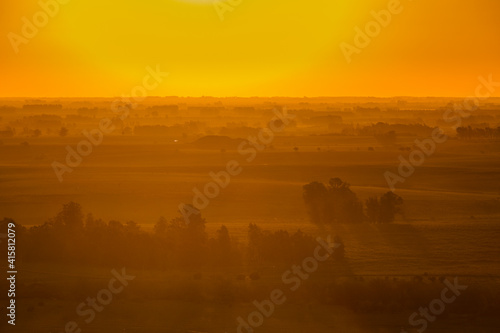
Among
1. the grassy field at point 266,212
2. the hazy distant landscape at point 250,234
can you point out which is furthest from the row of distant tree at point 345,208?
the grassy field at point 266,212

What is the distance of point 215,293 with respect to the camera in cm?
1881

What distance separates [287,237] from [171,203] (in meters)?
8.90

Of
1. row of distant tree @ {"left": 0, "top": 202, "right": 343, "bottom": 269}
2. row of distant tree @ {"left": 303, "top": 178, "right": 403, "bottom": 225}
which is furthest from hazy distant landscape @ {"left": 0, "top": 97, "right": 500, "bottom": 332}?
row of distant tree @ {"left": 303, "top": 178, "right": 403, "bottom": 225}

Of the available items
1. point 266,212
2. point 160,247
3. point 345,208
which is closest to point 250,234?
point 160,247

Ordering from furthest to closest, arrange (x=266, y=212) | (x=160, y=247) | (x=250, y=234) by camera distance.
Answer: (x=266, y=212), (x=250, y=234), (x=160, y=247)

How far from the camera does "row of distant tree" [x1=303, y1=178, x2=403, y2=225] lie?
26516mm

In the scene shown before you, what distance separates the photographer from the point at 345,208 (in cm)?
2688

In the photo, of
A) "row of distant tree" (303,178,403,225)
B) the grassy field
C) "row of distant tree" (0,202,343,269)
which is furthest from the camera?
"row of distant tree" (303,178,403,225)

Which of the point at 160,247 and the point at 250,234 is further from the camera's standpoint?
the point at 250,234

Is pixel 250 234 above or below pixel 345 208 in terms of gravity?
below

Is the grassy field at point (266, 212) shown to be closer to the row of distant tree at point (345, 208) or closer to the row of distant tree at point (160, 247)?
the row of distant tree at point (345, 208)

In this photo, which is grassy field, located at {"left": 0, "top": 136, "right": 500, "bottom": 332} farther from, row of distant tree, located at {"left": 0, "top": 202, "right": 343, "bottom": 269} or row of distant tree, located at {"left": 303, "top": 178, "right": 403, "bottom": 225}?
row of distant tree, located at {"left": 0, "top": 202, "right": 343, "bottom": 269}

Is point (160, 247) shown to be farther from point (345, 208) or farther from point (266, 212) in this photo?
point (266, 212)

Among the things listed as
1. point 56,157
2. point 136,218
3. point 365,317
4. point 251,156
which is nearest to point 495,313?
point 365,317
